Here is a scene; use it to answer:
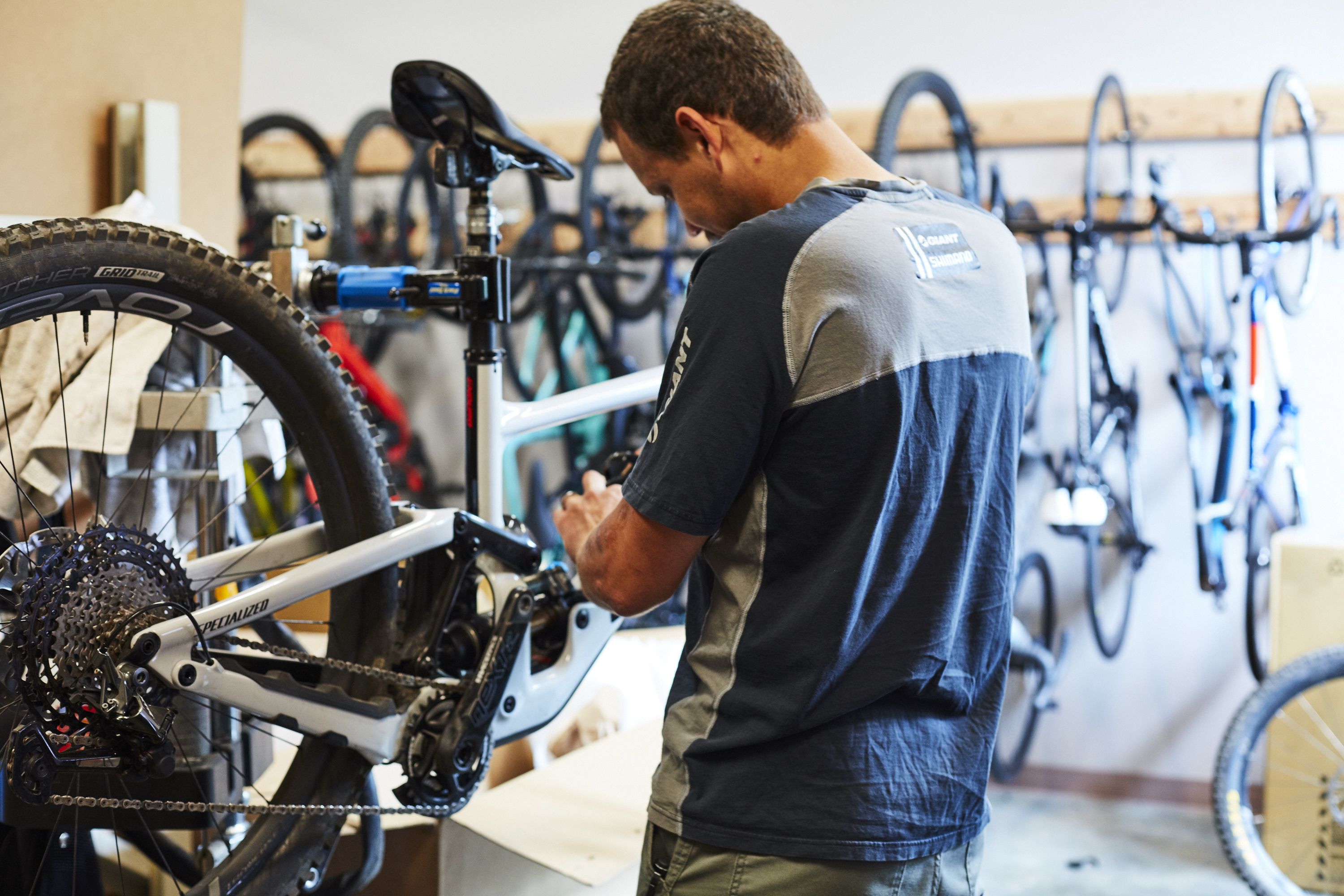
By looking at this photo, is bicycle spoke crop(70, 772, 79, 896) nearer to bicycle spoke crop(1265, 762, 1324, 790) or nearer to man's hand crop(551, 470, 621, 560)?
man's hand crop(551, 470, 621, 560)

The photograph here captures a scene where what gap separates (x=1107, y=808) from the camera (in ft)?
9.52

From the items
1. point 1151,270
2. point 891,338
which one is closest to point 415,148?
point 1151,270

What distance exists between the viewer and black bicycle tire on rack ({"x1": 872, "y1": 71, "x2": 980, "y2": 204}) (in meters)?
2.66

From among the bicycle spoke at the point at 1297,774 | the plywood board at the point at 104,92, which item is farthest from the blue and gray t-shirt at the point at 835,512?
the bicycle spoke at the point at 1297,774

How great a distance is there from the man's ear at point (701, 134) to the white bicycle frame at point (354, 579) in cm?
47

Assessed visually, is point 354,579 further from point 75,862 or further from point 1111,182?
point 1111,182

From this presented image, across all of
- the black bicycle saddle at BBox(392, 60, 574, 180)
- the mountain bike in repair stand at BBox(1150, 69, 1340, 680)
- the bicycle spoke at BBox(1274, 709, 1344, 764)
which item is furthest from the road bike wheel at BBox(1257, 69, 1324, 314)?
the black bicycle saddle at BBox(392, 60, 574, 180)

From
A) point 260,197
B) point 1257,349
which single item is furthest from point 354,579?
point 260,197

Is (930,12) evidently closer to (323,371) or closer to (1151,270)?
(1151,270)

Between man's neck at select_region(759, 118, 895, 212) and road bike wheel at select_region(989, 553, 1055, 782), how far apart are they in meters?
2.04

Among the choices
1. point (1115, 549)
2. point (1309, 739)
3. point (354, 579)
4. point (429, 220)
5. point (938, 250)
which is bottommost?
point (1309, 739)

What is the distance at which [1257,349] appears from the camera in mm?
2572

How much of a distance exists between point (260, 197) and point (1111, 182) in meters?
2.74

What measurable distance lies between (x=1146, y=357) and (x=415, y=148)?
223cm
